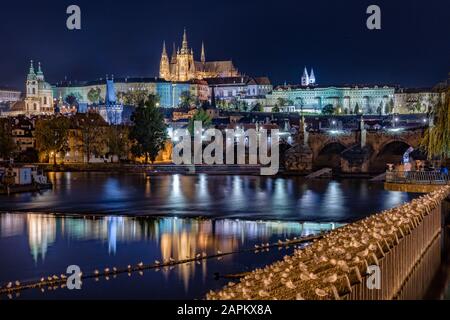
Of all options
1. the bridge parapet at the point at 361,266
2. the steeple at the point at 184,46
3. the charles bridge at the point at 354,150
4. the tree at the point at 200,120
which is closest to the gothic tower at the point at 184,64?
the steeple at the point at 184,46

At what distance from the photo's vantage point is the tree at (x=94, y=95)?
178212 millimetres

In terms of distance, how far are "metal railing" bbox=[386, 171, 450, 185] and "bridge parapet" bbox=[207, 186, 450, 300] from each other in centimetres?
1496

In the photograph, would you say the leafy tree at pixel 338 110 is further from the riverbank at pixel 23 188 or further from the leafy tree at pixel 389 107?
the riverbank at pixel 23 188

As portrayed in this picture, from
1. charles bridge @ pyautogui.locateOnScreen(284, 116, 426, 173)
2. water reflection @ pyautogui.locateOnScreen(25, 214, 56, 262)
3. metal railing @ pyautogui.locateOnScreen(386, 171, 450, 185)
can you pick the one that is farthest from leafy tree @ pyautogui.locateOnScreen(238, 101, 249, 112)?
water reflection @ pyautogui.locateOnScreen(25, 214, 56, 262)

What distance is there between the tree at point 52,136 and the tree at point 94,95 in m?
104

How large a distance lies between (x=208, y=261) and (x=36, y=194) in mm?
26816

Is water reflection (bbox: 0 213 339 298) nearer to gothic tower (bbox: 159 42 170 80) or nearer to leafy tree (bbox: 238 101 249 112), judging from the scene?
leafy tree (bbox: 238 101 249 112)

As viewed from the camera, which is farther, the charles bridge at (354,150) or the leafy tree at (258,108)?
the leafy tree at (258,108)

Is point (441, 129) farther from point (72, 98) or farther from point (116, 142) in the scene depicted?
point (72, 98)

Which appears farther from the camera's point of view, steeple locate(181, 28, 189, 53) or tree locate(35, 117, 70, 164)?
steeple locate(181, 28, 189, 53)

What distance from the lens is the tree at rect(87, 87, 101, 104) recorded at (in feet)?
585

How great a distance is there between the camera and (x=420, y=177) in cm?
3659

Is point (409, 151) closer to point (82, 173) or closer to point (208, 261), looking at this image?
point (82, 173)
